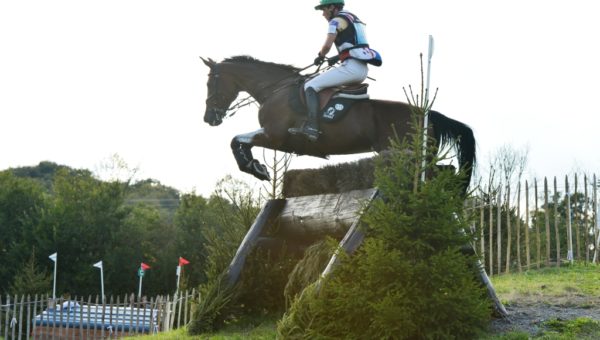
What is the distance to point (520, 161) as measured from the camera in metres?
28.1

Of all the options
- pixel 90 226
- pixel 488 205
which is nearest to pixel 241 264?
pixel 488 205

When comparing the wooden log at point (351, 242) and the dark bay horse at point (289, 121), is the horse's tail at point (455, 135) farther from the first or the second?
the wooden log at point (351, 242)

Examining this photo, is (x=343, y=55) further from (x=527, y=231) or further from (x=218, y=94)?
(x=527, y=231)

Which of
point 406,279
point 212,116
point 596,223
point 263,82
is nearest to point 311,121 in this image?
point 263,82

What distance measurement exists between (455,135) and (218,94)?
9.60 feet

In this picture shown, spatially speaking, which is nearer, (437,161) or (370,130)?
(437,161)

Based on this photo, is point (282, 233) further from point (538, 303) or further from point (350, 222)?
point (538, 303)

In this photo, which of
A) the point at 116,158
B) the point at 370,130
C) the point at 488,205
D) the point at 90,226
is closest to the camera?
the point at 370,130

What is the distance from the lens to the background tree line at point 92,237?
38.2m

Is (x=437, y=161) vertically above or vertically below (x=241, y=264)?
above

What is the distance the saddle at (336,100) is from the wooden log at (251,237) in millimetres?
1148

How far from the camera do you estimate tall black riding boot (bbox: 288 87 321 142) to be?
8.31 m

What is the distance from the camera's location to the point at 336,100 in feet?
27.7

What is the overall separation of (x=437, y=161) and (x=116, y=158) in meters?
44.1
